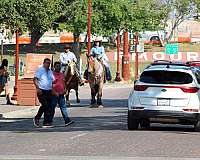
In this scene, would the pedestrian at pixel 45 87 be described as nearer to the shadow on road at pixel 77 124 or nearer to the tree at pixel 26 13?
the shadow on road at pixel 77 124

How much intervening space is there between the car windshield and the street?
4.30 feet

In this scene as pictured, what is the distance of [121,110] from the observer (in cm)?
2655

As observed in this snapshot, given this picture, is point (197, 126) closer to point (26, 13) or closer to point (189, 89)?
point (189, 89)

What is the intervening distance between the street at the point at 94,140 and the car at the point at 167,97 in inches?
16.4

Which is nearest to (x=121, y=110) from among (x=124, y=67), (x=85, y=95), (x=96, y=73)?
(x=96, y=73)

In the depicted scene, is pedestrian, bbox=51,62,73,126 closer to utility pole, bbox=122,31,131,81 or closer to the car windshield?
the car windshield

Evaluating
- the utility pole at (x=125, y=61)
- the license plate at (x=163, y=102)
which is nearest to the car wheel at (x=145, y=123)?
the license plate at (x=163, y=102)

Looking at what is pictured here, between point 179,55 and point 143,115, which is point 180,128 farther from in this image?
point 179,55

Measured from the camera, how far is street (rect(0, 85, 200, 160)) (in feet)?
44.3

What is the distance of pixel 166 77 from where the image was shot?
18.2 meters

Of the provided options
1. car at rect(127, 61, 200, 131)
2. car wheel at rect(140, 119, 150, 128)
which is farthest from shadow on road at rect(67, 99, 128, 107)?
car at rect(127, 61, 200, 131)

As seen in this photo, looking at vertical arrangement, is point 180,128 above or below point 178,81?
below

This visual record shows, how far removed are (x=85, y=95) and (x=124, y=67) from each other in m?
13.6

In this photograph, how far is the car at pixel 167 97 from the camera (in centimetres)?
1792
